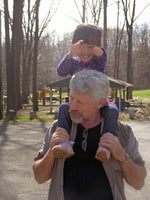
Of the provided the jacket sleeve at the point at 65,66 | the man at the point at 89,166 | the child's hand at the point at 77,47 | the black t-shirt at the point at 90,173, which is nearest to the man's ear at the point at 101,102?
the man at the point at 89,166

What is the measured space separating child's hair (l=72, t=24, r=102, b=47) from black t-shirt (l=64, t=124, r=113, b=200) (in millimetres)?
705

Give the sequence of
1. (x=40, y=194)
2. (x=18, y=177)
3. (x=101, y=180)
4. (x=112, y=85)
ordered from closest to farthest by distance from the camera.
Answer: (x=101, y=180) < (x=40, y=194) < (x=18, y=177) < (x=112, y=85)

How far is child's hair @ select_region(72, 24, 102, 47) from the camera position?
2.10 metres

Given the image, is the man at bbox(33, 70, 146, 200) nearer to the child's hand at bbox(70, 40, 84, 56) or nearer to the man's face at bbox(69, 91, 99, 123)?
the man's face at bbox(69, 91, 99, 123)

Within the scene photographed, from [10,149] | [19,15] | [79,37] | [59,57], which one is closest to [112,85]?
[19,15]

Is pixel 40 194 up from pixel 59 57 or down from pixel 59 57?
down

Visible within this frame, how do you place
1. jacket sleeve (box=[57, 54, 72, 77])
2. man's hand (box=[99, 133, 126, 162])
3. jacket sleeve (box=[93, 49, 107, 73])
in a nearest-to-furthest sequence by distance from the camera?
man's hand (box=[99, 133, 126, 162]) → jacket sleeve (box=[93, 49, 107, 73]) → jacket sleeve (box=[57, 54, 72, 77])

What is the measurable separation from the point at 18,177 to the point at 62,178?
416 centimetres

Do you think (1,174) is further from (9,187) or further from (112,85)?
(112,85)

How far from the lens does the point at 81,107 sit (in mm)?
1628

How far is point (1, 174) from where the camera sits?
5832 mm

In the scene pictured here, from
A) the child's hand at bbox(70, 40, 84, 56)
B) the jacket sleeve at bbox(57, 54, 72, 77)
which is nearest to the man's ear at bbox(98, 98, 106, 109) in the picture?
the child's hand at bbox(70, 40, 84, 56)

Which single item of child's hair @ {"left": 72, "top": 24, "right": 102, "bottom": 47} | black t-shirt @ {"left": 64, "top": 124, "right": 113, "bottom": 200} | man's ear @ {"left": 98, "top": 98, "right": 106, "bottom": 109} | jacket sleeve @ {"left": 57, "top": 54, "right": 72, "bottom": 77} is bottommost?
black t-shirt @ {"left": 64, "top": 124, "right": 113, "bottom": 200}

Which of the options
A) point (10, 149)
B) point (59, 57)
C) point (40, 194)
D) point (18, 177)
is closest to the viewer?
point (40, 194)
